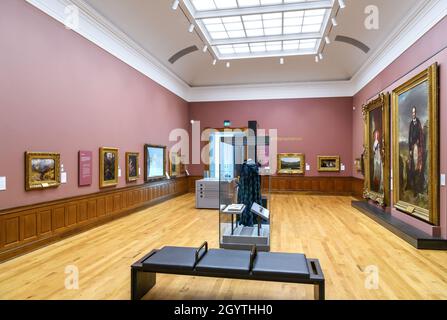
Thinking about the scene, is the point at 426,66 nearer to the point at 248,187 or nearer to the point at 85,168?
the point at 248,187

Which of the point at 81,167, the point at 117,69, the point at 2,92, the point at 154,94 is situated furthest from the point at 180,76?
the point at 2,92

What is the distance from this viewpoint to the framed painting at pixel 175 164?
11.9 metres

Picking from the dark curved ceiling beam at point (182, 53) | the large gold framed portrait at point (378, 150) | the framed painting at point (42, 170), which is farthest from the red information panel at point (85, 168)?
the large gold framed portrait at point (378, 150)

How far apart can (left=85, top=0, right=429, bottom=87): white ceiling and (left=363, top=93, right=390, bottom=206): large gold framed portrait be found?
1951mm

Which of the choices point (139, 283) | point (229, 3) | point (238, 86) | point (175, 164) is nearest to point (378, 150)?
point (229, 3)

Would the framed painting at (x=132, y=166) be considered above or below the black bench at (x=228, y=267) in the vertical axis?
above

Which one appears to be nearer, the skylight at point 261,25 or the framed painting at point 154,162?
the skylight at point 261,25

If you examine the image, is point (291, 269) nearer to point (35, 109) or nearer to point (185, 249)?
point (185, 249)

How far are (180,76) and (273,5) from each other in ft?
19.8

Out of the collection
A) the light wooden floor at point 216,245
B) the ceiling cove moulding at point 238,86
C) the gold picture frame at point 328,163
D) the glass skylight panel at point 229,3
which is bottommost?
the light wooden floor at point 216,245

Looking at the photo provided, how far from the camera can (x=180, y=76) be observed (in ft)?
41.2

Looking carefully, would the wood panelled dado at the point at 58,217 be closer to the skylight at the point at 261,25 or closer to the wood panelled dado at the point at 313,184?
the skylight at the point at 261,25

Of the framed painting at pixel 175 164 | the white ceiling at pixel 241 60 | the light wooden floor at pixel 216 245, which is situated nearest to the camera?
the light wooden floor at pixel 216 245

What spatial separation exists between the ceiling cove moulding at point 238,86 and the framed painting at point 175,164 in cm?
285
